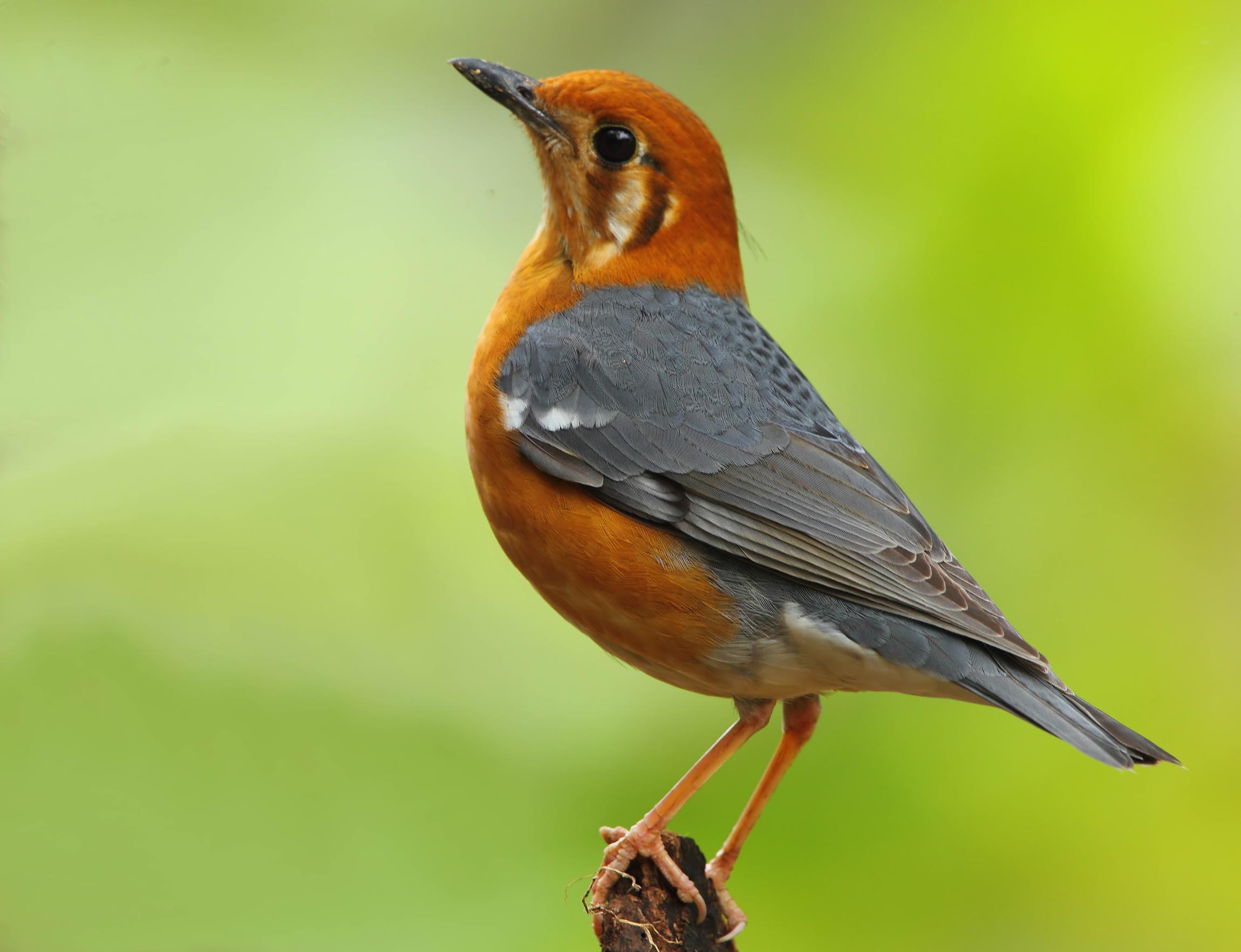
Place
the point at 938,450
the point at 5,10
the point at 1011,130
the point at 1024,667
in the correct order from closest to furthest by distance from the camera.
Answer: the point at 1024,667, the point at 5,10, the point at 938,450, the point at 1011,130

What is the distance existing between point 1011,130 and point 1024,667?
3.45 meters

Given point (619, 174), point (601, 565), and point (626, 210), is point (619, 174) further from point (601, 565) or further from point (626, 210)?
point (601, 565)

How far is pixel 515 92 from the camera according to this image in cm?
386

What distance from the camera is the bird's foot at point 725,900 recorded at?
3.56 metres

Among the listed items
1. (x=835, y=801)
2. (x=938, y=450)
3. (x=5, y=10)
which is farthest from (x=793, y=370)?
(x=5, y=10)

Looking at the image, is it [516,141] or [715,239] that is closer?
[715,239]

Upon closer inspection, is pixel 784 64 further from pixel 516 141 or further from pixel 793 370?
pixel 793 370

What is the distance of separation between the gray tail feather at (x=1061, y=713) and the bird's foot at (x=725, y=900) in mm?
1112

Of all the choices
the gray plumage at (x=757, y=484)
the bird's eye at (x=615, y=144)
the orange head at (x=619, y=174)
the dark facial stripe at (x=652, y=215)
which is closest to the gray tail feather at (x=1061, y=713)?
the gray plumage at (x=757, y=484)

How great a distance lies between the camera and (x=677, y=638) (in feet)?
10.8

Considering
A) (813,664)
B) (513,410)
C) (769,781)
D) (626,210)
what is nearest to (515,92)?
(626,210)

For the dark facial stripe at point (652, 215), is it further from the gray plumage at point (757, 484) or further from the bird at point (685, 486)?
the gray plumage at point (757, 484)

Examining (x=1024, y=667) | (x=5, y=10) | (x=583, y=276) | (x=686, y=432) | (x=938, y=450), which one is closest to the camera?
(x=1024, y=667)

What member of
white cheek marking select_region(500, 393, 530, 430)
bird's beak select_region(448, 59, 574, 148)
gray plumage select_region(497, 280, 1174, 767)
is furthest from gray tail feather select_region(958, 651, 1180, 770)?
bird's beak select_region(448, 59, 574, 148)
